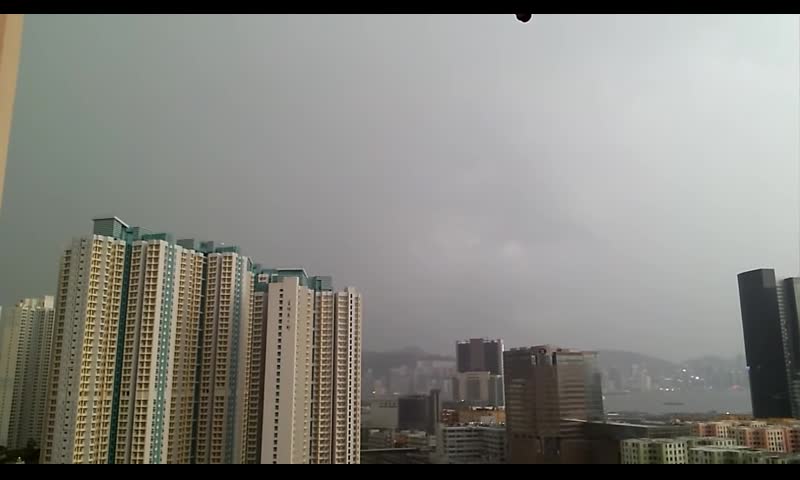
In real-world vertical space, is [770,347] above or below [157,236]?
below

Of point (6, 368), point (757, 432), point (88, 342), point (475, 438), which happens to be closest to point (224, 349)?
point (88, 342)

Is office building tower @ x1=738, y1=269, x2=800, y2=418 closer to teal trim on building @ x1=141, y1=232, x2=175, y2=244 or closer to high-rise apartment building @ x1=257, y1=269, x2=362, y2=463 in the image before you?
high-rise apartment building @ x1=257, y1=269, x2=362, y2=463

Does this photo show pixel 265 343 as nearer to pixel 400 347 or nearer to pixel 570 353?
pixel 400 347

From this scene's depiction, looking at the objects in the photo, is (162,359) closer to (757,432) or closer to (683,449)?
(683,449)

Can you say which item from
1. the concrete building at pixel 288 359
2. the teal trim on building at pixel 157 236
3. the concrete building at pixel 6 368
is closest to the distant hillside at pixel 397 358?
the concrete building at pixel 288 359

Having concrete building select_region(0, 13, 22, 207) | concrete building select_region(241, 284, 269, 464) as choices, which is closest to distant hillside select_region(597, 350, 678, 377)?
concrete building select_region(241, 284, 269, 464)
